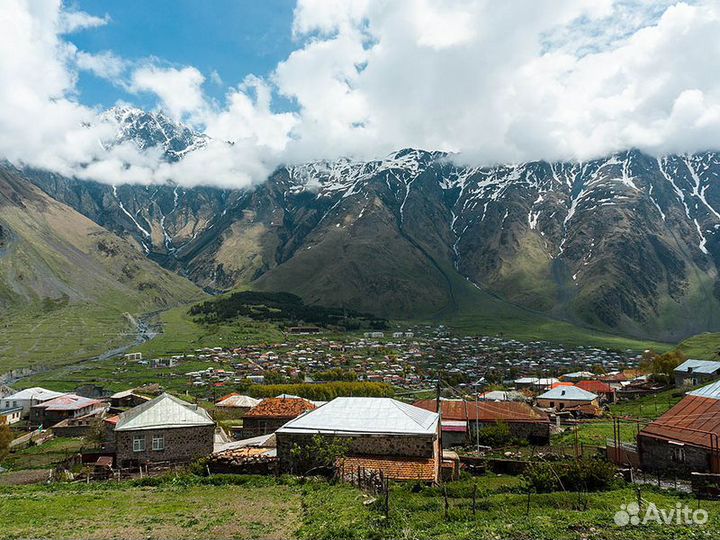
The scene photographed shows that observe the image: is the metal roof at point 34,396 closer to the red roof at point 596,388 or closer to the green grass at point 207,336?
the green grass at point 207,336

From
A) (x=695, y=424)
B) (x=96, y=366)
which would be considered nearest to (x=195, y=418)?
(x=695, y=424)

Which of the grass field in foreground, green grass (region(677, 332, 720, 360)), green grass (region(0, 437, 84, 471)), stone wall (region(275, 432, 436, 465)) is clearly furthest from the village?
green grass (region(677, 332, 720, 360))

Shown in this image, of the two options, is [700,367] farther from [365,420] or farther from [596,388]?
[365,420]

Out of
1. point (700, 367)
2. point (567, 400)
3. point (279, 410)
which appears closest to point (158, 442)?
point (279, 410)

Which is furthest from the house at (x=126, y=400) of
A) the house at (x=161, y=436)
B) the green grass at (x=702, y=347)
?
the green grass at (x=702, y=347)

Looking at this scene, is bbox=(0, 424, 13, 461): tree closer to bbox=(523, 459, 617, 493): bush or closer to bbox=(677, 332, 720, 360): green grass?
bbox=(523, 459, 617, 493): bush

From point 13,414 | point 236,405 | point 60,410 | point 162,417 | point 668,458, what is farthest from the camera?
point 13,414

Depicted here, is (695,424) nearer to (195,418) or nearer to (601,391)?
(195,418)
